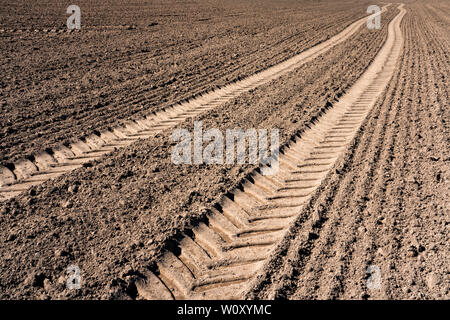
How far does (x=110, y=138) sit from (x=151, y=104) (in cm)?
165

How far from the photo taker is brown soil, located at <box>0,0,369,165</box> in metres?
6.48

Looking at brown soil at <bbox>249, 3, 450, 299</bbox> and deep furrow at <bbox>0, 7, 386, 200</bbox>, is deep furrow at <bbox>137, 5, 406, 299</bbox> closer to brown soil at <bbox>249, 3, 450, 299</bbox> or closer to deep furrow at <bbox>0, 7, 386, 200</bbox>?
brown soil at <bbox>249, 3, 450, 299</bbox>

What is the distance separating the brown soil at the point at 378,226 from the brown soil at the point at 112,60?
4155 mm

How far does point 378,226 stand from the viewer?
12.9 ft

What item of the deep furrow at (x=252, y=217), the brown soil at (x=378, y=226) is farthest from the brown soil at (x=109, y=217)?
the brown soil at (x=378, y=226)

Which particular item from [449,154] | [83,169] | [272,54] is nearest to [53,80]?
[83,169]

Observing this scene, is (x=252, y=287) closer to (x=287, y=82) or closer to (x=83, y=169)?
(x=83, y=169)

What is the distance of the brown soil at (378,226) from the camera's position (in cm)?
325

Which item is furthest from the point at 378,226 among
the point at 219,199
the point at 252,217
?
the point at 219,199

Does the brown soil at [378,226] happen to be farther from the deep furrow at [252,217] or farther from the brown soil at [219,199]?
the deep furrow at [252,217]

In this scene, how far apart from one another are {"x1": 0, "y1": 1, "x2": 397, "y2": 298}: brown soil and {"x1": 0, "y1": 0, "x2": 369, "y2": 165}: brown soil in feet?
4.31

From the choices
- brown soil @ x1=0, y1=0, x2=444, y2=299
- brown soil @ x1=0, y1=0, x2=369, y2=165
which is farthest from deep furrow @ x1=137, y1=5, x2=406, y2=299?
brown soil @ x1=0, y1=0, x2=369, y2=165

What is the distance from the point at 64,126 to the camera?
619cm

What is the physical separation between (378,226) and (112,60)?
905 centimetres
